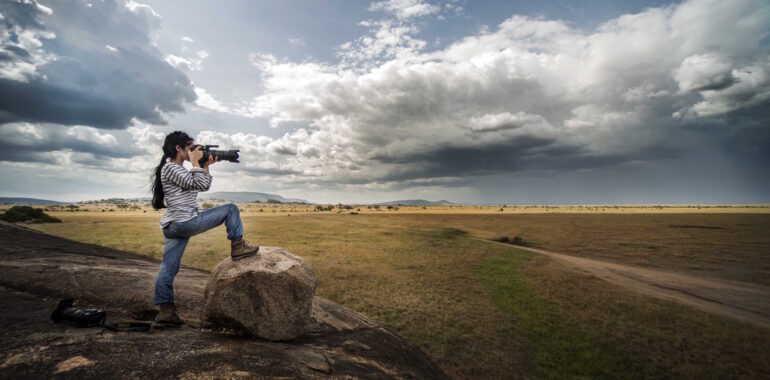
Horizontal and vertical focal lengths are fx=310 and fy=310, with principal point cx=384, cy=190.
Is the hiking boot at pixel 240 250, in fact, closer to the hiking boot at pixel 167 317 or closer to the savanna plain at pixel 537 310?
the hiking boot at pixel 167 317

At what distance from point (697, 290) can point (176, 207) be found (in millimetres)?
24131

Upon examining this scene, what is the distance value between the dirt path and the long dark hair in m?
20.4

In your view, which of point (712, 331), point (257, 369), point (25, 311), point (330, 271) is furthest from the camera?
point (330, 271)

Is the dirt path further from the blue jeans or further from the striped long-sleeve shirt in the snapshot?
the striped long-sleeve shirt

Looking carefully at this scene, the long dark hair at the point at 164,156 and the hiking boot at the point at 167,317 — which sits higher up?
the long dark hair at the point at 164,156

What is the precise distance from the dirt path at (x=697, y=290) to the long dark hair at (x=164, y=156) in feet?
67.0

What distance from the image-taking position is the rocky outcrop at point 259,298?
19.6 ft

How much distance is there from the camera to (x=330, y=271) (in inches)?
736

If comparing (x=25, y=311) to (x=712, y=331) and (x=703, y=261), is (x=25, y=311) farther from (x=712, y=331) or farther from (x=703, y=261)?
(x=703, y=261)

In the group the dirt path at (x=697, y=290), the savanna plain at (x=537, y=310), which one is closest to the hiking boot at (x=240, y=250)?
the savanna plain at (x=537, y=310)

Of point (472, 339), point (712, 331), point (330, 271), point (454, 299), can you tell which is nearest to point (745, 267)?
point (712, 331)

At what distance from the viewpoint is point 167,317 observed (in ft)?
18.5

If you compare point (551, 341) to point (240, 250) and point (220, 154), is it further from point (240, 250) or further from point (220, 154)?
point (220, 154)

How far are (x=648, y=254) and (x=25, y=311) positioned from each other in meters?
37.9
